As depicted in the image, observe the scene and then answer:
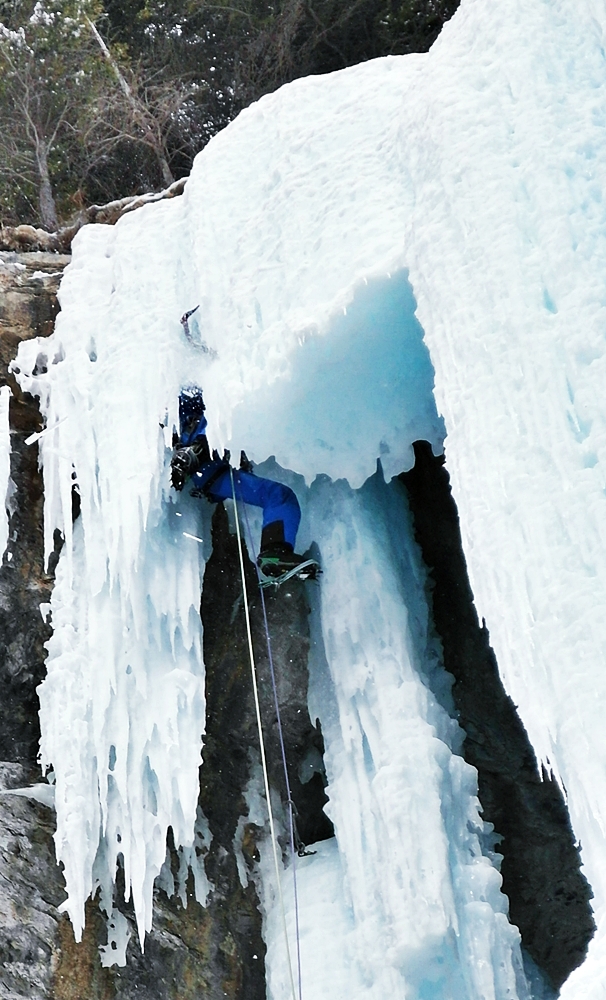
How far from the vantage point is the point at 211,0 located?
35.7 feet

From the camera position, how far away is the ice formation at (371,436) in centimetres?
412

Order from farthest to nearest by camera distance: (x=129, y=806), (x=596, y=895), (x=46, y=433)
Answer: (x=46, y=433)
(x=129, y=806)
(x=596, y=895)

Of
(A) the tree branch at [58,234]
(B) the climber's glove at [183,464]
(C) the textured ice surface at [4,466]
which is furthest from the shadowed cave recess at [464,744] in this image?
(A) the tree branch at [58,234]

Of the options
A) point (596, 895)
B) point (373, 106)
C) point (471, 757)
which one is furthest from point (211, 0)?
point (596, 895)

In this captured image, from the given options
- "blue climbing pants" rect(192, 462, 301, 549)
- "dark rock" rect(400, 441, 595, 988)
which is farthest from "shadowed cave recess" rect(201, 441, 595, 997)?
"blue climbing pants" rect(192, 462, 301, 549)

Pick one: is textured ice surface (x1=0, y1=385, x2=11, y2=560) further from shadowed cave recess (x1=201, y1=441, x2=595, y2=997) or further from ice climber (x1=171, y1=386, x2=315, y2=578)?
shadowed cave recess (x1=201, y1=441, x2=595, y2=997)

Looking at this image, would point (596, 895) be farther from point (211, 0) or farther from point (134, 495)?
point (211, 0)

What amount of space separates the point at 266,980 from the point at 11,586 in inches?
105

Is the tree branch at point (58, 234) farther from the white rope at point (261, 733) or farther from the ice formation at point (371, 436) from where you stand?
the white rope at point (261, 733)

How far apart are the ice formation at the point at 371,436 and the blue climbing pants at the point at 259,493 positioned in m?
0.19

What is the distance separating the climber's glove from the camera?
5984 millimetres

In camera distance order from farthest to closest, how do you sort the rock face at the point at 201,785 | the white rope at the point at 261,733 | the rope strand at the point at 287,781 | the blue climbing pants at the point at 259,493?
the blue climbing pants at the point at 259,493, the rope strand at the point at 287,781, the white rope at the point at 261,733, the rock face at the point at 201,785

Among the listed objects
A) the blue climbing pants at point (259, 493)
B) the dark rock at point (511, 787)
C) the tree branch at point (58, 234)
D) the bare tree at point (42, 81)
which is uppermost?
the bare tree at point (42, 81)

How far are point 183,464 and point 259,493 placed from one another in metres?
0.56
